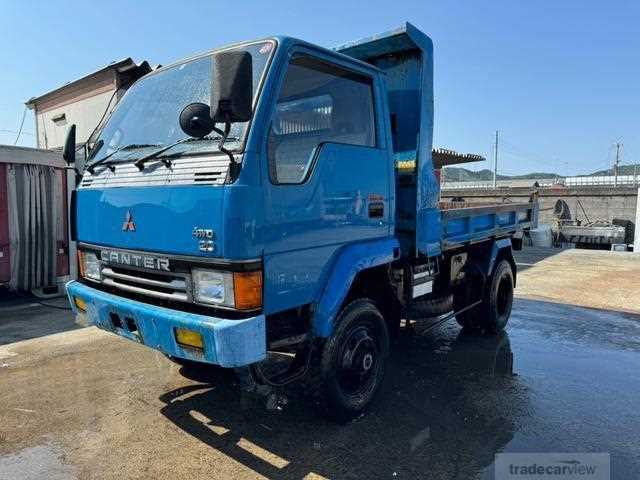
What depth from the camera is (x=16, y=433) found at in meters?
3.15

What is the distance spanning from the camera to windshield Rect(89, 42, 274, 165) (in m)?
2.76

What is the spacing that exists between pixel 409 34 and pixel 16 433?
4.10 m

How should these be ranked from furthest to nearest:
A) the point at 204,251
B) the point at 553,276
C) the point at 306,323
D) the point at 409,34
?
the point at 553,276 → the point at 409,34 → the point at 306,323 → the point at 204,251

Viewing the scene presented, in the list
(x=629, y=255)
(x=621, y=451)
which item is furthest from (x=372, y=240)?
(x=629, y=255)

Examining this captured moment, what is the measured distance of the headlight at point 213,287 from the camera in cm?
247

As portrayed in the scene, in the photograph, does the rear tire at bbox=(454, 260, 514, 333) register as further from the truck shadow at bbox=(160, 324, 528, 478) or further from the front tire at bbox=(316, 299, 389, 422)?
the front tire at bbox=(316, 299, 389, 422)

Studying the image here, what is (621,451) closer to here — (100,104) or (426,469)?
(426,469)

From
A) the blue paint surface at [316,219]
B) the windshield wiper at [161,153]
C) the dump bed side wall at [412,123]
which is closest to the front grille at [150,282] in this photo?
the blue paint surface at [316,219]

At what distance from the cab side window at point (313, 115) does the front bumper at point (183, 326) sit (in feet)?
2.78

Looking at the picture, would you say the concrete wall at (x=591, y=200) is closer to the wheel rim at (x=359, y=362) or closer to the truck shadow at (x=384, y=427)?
the truck shadow at (x=384, y=427)

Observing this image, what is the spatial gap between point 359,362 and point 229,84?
2.10 m

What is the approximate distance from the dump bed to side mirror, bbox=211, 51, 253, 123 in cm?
251

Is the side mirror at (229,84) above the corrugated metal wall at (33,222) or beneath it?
above

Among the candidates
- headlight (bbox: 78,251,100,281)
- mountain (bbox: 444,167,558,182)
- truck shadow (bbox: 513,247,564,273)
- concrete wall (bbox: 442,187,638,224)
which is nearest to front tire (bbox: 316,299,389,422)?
headlight (bbox: 78,251,100,281)
